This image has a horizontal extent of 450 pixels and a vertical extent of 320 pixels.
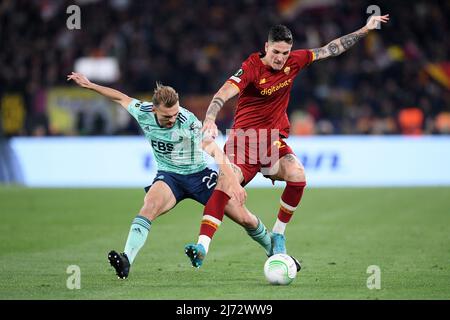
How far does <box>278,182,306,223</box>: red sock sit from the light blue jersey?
1113 mm

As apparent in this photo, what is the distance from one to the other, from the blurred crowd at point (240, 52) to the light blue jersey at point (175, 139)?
13.9 m

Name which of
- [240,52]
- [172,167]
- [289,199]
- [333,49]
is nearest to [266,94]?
[333,49]

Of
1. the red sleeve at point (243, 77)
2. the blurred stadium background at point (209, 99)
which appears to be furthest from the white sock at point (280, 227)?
the blurred stadium background at point (209, 99)

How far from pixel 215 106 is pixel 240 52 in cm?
1840

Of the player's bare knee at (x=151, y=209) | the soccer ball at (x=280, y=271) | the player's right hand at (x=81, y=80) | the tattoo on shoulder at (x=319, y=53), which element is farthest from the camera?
the tattoo on shoulder at (x=319, y=53)

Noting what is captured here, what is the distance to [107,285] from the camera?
861 centimetres

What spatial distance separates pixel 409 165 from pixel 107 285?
14585 millimetres

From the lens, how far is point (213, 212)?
359 inches

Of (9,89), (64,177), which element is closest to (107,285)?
(64,177)

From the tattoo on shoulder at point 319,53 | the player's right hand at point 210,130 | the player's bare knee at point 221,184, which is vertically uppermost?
the tattoo on shoulder at point 319,53

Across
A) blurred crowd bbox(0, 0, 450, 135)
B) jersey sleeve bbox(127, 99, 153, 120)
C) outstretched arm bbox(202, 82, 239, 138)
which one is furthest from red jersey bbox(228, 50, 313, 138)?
blurred crowd bbox(0, 0, 450, 135)

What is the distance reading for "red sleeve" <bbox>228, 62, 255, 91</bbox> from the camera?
942 cm

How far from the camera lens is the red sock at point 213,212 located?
901 cm

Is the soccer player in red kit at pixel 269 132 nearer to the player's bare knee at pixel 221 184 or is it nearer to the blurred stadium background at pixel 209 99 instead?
the player's bare knee at pixel 221 184
